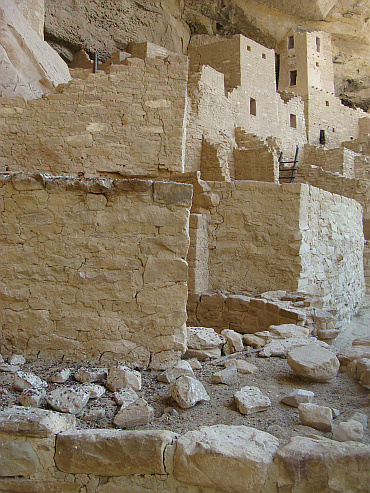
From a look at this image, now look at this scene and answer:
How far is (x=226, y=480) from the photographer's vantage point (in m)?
1.56

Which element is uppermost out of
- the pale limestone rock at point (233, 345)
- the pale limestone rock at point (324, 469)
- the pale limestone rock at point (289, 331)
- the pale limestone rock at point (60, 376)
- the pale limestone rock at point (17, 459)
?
the pale limestone rock at point (289, 331)

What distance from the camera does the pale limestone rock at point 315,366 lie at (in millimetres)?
2498

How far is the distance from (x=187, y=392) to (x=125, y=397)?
1.19 ft

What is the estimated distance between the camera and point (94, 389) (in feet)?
7.43

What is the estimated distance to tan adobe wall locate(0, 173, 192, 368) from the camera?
262 cm

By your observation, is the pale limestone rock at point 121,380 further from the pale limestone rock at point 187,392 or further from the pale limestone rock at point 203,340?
the pale limestone rock at point 203,340

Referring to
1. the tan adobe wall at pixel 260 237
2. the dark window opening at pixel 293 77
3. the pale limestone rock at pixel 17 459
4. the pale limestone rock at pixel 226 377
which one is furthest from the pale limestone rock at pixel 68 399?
the dark window opening at pixel 293 77

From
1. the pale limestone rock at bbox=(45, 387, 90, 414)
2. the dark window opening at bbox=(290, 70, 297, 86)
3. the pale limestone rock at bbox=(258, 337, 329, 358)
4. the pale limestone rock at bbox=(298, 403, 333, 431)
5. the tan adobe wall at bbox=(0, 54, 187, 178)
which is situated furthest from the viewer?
the dark window opening at bbox=(290, 70, 297, 86)

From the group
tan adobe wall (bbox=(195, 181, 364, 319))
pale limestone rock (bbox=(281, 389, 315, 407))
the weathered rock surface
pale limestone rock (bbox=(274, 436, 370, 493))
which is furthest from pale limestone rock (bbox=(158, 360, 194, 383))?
the weathered rock surface

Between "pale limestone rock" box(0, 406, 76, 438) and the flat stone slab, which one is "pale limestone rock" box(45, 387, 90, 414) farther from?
the flat stone slab

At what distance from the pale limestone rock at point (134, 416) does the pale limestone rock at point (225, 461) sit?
0.33 metres

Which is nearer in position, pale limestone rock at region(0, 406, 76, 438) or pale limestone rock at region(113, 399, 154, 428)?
pale limestone rock at region(0, 406, 76, 438)

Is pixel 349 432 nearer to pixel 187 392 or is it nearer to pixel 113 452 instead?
pixel 187 392

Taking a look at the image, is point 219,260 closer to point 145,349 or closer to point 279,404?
point 145,349
